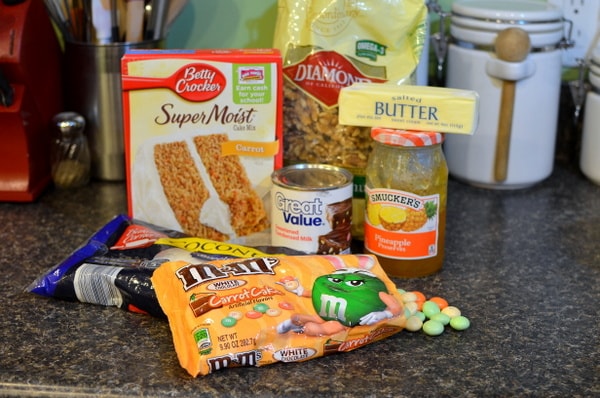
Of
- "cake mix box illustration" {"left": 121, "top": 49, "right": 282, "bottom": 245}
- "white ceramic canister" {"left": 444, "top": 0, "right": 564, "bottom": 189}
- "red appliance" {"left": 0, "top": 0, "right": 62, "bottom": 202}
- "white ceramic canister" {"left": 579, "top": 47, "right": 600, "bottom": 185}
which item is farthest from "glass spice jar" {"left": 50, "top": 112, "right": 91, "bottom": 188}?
"white ceramic canister" {"left": 579, "top": 47, "right": 600, "bottom": 185}

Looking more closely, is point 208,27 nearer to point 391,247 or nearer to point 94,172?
point 94,172

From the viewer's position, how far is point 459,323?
A: 0.89m

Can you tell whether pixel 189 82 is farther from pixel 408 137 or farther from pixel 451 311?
pixel 451 311

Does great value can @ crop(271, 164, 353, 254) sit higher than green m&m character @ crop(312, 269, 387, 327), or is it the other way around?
great value can @ crop(271, 164, 353, 254)

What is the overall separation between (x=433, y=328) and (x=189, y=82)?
0.42 meters

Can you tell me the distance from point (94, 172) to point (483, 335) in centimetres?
69

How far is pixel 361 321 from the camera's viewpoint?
0.85 m

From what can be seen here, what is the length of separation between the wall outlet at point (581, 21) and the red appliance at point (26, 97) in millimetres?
774

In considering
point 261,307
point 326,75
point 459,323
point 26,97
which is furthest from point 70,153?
point 459,323

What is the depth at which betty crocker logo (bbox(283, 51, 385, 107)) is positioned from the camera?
1.10 m

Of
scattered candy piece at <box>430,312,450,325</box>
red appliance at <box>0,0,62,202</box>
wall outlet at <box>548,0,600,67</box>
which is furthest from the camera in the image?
wall outlet at <box>548,0,600,67</box>

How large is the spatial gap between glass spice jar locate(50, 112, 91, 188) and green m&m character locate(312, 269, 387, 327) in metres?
0.52

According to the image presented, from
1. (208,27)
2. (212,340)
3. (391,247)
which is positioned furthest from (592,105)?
(212,340)

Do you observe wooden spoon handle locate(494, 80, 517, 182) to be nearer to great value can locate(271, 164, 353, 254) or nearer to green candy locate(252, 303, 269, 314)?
great value can locate(271, 164, 353, 254)
